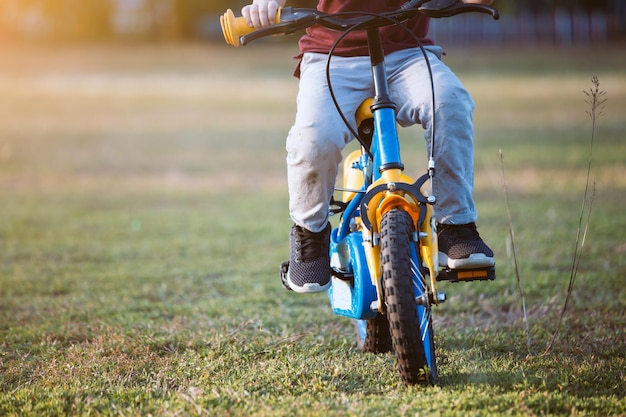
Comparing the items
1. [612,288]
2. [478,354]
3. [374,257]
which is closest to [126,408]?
[374,257]

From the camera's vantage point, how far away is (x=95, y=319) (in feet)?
16.8

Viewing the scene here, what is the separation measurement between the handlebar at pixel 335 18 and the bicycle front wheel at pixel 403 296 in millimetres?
756

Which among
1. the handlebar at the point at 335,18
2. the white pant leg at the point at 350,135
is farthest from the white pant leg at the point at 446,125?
the handlebar at the point at 335,18

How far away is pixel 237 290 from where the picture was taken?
5.96m

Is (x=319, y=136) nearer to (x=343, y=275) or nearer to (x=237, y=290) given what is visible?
(x=343, y=275)

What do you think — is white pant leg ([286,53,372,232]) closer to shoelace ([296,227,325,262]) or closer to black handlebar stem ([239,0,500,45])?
shoelace ([296,227,325,262])

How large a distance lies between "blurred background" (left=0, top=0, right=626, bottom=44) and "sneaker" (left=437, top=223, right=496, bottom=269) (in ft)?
123

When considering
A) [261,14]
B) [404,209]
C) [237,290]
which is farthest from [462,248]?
[237,290]

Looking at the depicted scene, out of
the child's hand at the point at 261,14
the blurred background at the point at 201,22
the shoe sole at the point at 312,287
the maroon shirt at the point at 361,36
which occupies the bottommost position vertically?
the blurred background at the point at 201,22

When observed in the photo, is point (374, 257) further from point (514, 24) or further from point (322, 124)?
point (514, 24)

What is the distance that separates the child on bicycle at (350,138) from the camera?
3.67 meters

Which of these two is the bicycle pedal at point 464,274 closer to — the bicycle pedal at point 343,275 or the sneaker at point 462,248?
the sneaker at point 462,248

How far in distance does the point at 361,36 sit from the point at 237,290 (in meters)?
2.44

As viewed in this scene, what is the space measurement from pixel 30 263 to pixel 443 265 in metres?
4.07
